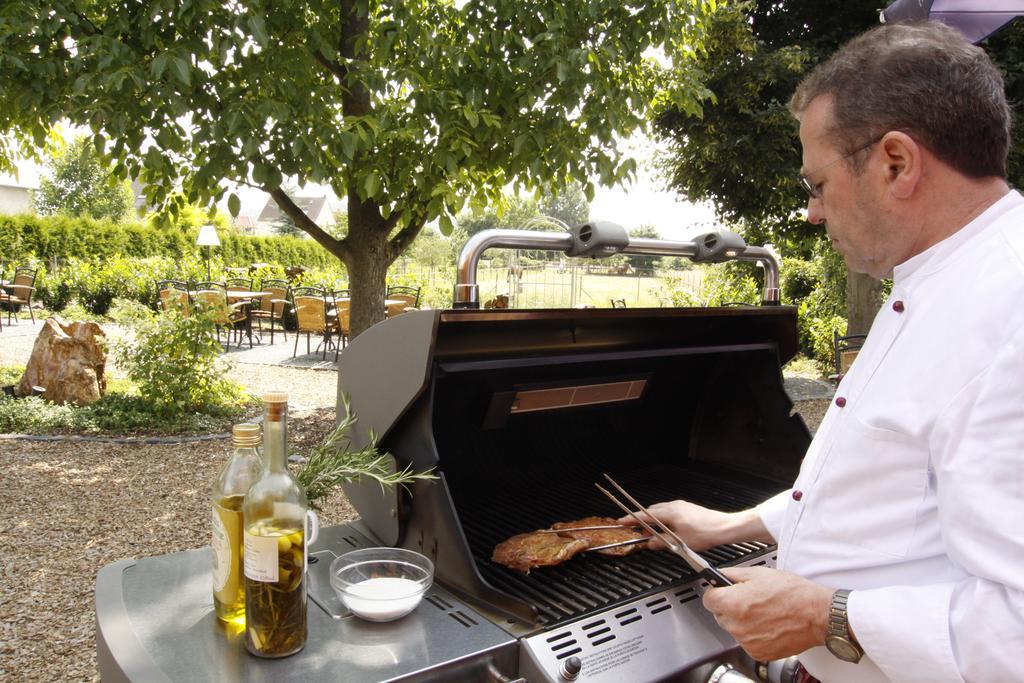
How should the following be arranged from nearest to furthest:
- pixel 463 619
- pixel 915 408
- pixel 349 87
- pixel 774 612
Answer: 1. pixel 915 408
2. pixel 774 612
3. pixel 463 619
4. pixel 349 87

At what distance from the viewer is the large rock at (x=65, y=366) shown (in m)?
6.83

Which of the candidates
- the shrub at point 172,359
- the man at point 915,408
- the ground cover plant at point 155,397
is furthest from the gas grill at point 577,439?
the shrub at point 172,359

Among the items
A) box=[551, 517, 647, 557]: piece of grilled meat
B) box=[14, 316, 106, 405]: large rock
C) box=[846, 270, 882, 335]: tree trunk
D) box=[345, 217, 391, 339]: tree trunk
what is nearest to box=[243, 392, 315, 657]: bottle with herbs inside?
box=[551, 517, 647, 557]: piece of grilled meat

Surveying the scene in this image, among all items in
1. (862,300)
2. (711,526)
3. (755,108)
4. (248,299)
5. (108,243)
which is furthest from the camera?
(108,243)

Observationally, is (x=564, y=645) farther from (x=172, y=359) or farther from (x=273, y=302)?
(x=273, y=302)

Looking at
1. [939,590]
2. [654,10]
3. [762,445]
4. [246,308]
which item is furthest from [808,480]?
[246,308]

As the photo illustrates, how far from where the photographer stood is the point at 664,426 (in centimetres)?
249

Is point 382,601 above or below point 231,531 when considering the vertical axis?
below

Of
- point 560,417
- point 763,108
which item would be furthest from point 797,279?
point 560,417

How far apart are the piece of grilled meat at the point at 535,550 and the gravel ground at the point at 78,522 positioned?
7.00ft

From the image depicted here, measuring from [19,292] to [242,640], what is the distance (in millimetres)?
16771

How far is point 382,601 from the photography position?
4.56 ft

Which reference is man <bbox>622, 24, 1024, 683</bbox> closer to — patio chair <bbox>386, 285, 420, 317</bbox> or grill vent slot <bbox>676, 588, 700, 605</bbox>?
grill vent slot <bbox>676, 588, 700, 605</bbox>

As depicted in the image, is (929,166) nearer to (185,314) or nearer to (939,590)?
(939,590)
